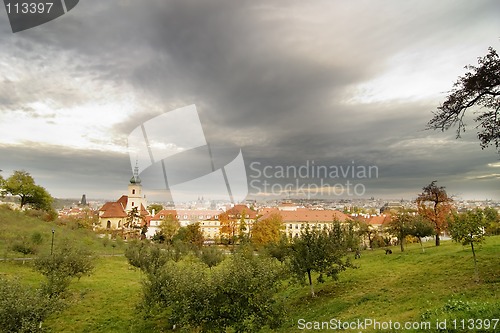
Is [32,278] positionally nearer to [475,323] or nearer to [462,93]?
[475,323]

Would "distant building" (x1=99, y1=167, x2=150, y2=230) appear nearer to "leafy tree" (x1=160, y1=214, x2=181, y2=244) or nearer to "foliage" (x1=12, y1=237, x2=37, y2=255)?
"leafy tree" (x1=160, y1=214, x2=181, y2=244)

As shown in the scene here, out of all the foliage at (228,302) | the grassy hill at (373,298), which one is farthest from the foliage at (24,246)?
the foliage at (228,302)

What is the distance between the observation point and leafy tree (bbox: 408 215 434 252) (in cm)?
4303

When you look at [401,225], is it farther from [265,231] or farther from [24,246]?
[24,246]

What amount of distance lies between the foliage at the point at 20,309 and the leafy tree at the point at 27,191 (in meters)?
84.6

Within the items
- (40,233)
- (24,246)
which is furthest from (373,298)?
(40,233)

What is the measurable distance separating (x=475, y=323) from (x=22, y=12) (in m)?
25.1

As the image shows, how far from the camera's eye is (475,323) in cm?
1116

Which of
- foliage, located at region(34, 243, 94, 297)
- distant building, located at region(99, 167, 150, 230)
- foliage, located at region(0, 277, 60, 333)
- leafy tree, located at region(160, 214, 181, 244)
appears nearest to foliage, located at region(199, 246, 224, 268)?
foliage, located at region(34, 243, 94, 297)

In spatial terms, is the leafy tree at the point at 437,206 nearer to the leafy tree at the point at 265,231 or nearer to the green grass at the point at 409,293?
the green grass at the point at 409,293

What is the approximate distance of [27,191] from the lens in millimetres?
85250

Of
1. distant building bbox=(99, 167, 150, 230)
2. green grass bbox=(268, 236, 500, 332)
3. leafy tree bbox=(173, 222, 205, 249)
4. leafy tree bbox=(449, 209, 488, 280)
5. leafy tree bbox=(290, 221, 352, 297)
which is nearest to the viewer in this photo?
green grass bbox=(268, 236, 500, 332)

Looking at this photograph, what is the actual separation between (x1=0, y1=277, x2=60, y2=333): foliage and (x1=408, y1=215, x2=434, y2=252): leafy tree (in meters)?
44.8

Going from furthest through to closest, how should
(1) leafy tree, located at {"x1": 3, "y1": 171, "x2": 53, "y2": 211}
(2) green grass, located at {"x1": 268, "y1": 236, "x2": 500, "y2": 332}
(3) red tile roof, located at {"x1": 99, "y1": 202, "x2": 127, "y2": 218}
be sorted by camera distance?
1. (3) red tile roof, located at {"x1": 99, "y1": 202, "x2": 127, "y2": 218}
2. (1) leafy tree, located at {"x1": 3, "y1": 171, "x2": 53, "y2": 211}
3. (2) green grass, located at {"x1": 268, "y1": 236, "x2": 500, "y2": 332}
